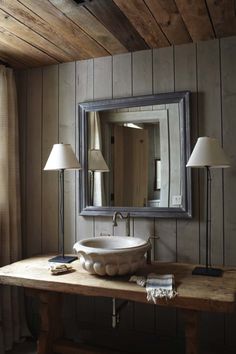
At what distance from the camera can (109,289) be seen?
5.42 feet

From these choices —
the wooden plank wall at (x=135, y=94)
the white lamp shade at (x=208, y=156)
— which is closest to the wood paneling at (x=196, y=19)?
the wooden plank wall at (x=135, y=94)

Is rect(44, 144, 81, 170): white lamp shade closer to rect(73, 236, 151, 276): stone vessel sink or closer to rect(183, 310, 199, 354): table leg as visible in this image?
rect(73, 236, 151, 276): stone vessel sink

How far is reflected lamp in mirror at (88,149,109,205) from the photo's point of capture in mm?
2404

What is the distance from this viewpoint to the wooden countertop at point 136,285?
152cm

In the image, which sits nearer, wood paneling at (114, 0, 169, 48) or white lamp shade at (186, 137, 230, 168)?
wood paneling at (114, 0, 169, 48)

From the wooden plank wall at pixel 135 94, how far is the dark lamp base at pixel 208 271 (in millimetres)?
200

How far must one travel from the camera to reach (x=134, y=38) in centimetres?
212

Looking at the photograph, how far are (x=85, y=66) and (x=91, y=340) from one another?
2.04 meters

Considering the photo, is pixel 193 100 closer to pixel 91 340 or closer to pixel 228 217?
pixel 228 217

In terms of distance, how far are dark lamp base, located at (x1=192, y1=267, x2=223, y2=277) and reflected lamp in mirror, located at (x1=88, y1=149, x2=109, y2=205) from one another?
0.90m

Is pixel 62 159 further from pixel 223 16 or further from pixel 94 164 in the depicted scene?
pixel 223 16

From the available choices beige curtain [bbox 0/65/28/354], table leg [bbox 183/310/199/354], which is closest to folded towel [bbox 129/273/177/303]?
table leg [bbox 183/310/199/354]

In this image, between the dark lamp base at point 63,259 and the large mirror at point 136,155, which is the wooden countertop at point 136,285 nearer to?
the dark lamp base at point 63,259

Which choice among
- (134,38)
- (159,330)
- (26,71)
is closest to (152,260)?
(159,330)
